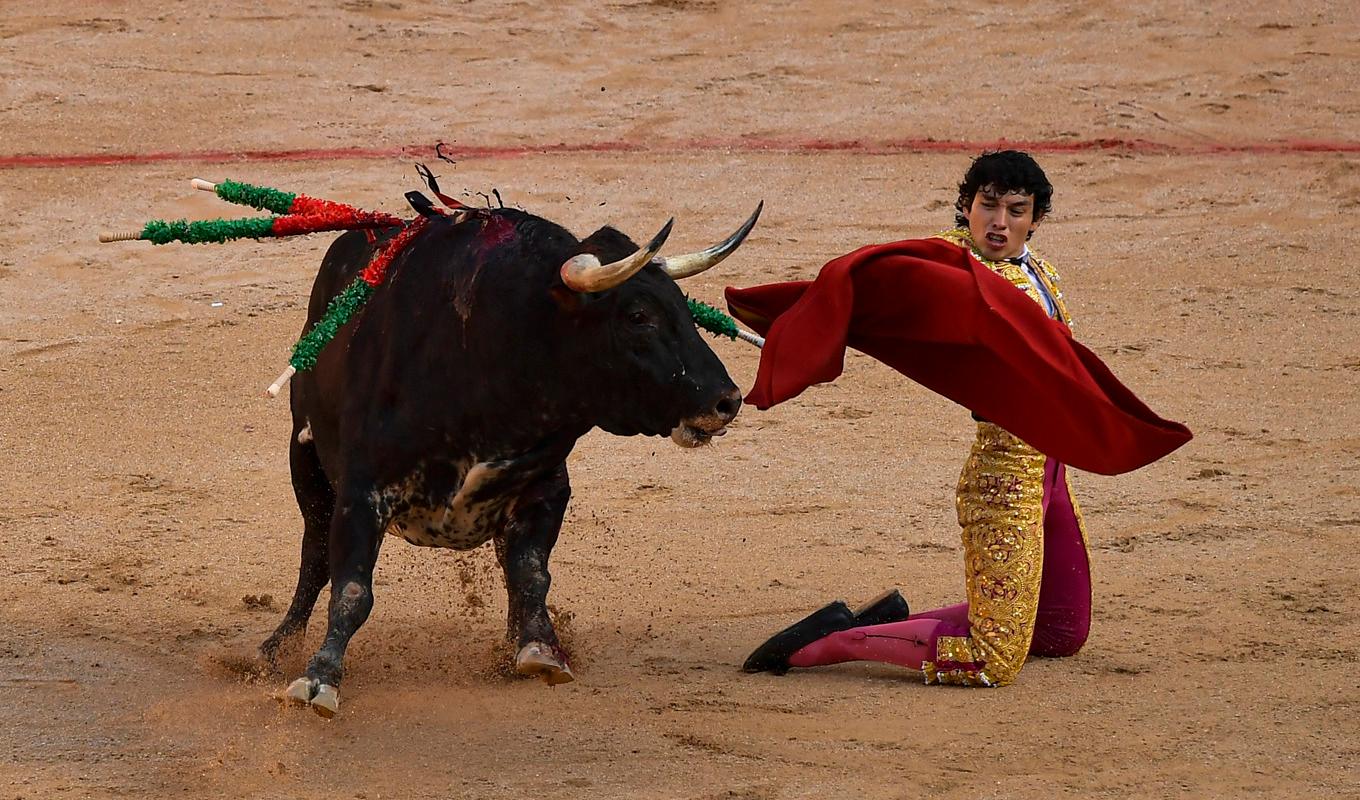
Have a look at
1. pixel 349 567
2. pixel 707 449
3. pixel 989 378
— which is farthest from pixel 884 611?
pixel 707 449

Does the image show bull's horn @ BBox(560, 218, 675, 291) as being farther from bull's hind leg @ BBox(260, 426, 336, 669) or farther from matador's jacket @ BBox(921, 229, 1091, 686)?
bull's hind leg @ BBox(260, 426, 336, 669)

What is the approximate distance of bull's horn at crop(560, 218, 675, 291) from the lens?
173 inches

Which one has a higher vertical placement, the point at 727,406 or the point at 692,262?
the point at 692,262

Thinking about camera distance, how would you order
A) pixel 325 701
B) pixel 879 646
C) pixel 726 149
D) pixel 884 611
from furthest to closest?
pixel 726 149, pixel 884 611, pixel 879 646, pixel 325 701

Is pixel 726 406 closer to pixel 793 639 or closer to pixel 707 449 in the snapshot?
pixel 793 639

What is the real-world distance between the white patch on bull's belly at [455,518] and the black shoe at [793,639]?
0.75 meters

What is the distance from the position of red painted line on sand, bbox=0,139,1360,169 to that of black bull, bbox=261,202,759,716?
5162mm

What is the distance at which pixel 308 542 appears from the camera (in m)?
5.35

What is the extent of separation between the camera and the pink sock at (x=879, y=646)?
5023 mm

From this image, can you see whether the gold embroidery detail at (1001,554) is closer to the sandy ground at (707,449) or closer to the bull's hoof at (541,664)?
the sandy ground at (707,449)

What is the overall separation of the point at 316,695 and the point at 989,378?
1685 millimetres

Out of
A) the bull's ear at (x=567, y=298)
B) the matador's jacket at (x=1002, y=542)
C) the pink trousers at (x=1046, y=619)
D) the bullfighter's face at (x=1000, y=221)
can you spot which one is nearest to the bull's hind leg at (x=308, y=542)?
the bull's ear at (x=567, y=298)

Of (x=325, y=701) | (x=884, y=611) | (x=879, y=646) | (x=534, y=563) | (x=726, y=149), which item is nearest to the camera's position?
(x=325, y=701)

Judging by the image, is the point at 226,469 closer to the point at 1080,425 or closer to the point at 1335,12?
the point at 1080,425
